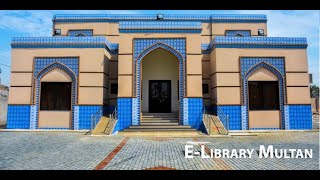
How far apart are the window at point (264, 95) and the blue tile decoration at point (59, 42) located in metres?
Result: 8.89

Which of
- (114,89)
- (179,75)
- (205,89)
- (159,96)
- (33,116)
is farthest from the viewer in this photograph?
(159,96)

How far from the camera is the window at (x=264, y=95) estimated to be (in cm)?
1316

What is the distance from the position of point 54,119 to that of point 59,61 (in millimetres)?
3263

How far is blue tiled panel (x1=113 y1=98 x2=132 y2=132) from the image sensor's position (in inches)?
483

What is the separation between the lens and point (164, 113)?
14117 mm

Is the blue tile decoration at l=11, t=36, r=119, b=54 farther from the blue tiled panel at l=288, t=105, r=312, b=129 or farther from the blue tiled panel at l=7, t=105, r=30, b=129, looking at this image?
the blue tiled panel at l=288, t=105, r=312, b=129

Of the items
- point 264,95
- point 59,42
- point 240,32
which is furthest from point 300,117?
point 59,42

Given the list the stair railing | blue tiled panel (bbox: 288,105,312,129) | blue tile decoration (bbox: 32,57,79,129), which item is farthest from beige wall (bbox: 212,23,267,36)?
blue tile decoration (bbox: 32,57,79,129)

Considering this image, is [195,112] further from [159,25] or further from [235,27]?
[235,27]

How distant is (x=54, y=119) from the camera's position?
12984mm

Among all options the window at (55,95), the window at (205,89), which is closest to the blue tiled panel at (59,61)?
the window at (55,95)

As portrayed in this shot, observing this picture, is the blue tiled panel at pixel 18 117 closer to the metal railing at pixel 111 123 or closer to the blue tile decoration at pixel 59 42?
the blue tile decoration at pixel 59 42
